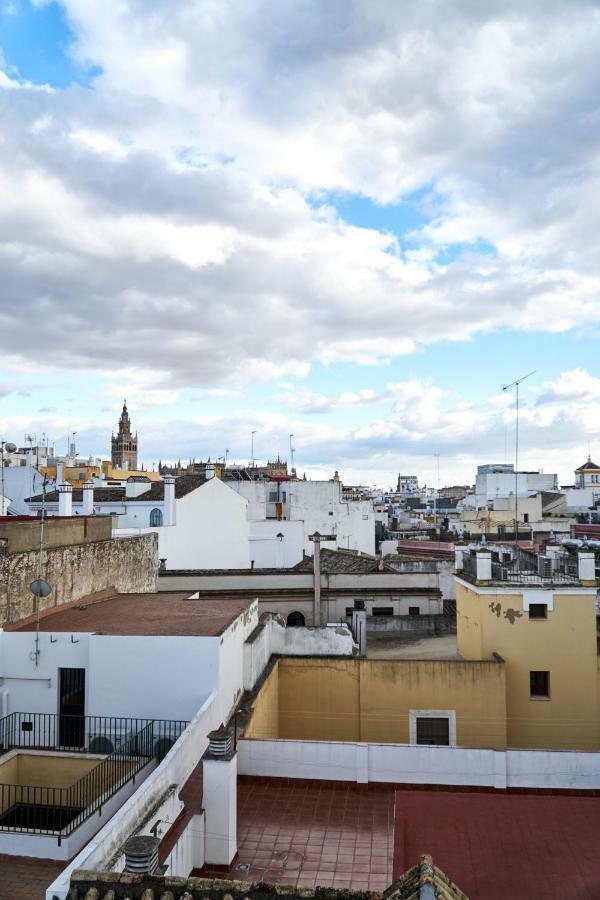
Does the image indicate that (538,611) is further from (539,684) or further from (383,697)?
(383,697)

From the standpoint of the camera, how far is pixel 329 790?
11.4 m

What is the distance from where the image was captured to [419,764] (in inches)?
462

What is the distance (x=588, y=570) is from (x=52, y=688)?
12.3 m

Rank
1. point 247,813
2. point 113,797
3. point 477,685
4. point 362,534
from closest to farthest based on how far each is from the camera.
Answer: point 113,797, point 247,813, point 477,685, point 362,534

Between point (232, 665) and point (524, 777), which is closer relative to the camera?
point (524, 777)

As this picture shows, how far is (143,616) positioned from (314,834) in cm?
599

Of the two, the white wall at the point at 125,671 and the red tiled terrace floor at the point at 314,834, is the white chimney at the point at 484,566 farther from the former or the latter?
the white wall at the point at 125,671

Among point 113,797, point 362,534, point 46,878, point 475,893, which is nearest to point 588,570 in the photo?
point 475,893

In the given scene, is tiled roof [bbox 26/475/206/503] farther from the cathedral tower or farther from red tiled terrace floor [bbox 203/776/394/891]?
the cathedral tower

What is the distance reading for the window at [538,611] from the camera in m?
16.5

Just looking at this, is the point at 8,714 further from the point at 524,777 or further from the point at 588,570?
the point at 588,570

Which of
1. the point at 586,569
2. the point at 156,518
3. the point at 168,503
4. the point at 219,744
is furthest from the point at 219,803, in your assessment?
the point at 156,518

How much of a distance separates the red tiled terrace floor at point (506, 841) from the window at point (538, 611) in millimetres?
5600

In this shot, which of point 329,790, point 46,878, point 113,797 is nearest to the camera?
point 46,878
